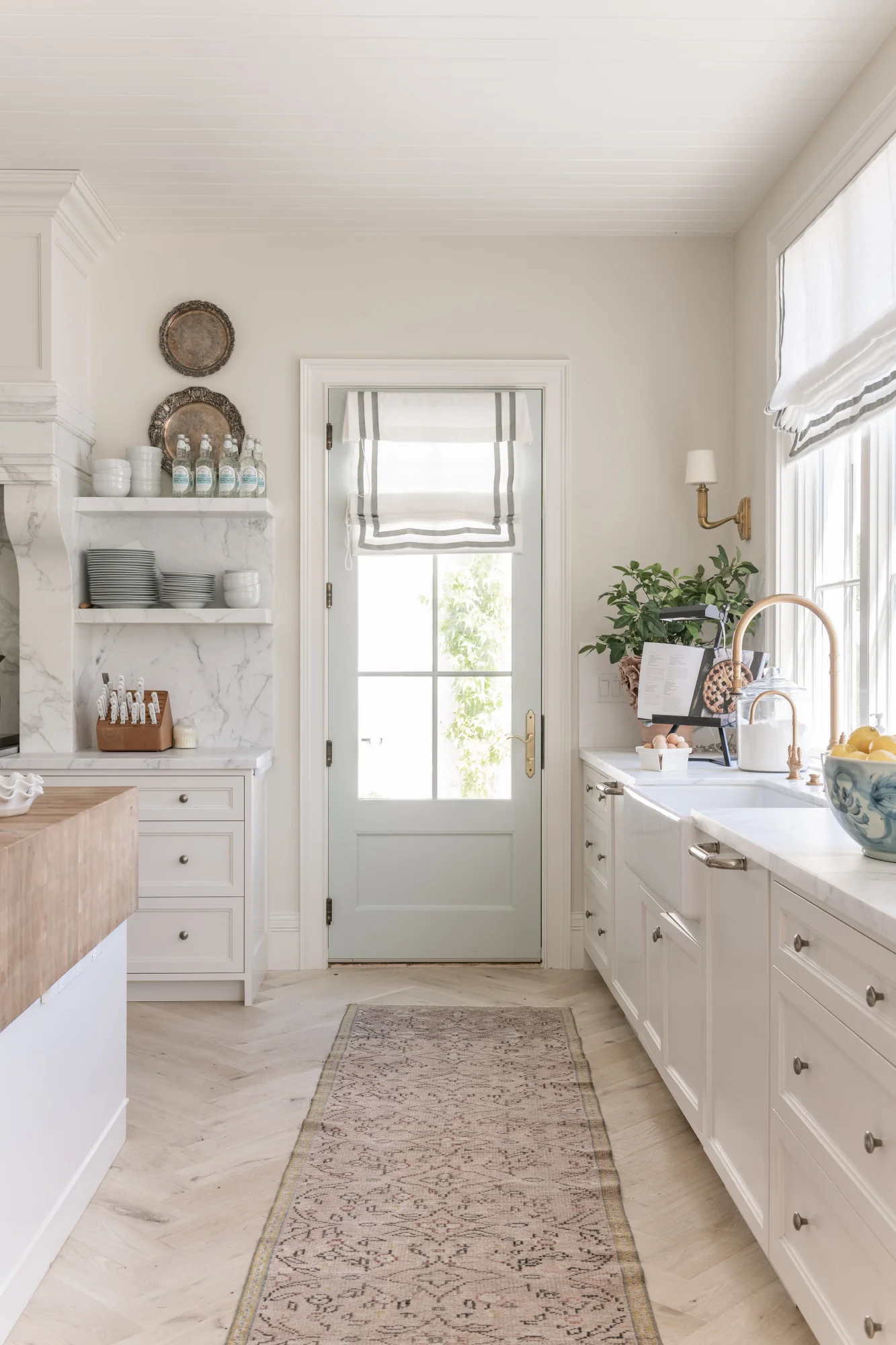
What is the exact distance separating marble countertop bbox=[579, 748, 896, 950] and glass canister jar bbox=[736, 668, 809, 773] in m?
0.27

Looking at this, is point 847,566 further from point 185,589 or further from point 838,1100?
point 185,589

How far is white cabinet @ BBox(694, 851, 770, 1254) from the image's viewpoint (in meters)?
1.86

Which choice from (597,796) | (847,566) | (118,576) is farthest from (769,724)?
(118,576)

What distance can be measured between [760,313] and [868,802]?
2578 mm

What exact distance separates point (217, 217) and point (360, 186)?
0.63 m

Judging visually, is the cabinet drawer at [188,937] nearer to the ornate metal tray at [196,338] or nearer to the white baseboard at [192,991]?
the white baseboard at [192,991]

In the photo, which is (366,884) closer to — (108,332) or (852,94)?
(108,332)

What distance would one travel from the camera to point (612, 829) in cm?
336

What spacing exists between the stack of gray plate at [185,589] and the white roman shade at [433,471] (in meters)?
0.60

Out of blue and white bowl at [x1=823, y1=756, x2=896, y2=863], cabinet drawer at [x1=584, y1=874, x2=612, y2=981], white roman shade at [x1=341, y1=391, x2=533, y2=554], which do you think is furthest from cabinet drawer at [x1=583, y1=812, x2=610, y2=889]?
blue and white bowl at [x1=823, y1=756, x2=896, y2=863]

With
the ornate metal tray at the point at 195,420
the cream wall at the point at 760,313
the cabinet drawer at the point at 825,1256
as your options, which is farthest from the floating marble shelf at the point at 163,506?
the cabinet drawer at the point at 825,1256

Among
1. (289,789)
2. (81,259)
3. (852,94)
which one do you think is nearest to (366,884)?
(289,789)

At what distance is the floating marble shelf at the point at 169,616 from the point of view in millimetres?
3732

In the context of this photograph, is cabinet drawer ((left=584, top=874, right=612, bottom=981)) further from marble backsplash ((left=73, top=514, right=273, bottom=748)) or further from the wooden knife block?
the wooden knife block
